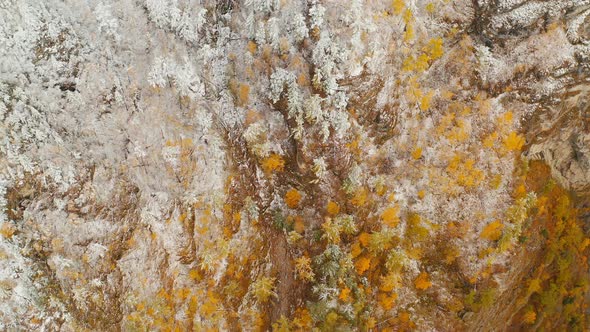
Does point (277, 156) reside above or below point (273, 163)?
above

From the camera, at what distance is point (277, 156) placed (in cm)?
1035

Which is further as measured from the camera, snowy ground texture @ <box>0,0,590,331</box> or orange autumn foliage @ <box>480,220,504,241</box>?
orange autumn foliage @ <box>480,220,504,241</box>

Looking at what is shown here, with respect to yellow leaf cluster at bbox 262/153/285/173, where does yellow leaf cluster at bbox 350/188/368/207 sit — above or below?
below

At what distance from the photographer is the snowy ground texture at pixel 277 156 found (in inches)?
360

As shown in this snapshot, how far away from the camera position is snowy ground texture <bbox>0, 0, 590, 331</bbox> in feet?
30.0

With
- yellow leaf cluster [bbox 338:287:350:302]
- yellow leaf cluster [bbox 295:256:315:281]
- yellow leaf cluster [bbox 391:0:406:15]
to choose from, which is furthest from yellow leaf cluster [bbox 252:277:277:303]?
yellow leaf cluster [bbox 391:0:406:15]

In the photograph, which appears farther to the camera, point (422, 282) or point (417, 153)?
point (422, 282)

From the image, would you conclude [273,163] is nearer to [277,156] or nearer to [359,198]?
[277,156]

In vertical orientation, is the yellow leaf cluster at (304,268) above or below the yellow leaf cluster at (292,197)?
below

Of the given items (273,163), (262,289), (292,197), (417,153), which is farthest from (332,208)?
(262,289)

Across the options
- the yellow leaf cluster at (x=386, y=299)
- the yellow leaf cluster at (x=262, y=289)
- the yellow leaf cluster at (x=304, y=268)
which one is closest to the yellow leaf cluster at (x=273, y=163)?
the yellow leaf cluster at (x=304, y=268)

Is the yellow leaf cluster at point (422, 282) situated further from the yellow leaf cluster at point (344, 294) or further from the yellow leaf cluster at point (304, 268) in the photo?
the yellow leaf cluster at point (304, 268)

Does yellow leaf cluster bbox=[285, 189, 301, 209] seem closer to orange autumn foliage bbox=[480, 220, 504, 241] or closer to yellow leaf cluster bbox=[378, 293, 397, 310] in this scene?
yellow leaf cluster bbox=[378, 293, 397, 310]

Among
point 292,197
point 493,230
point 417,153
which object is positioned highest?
point 417,153
